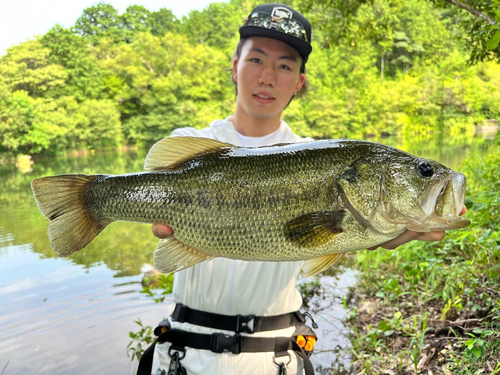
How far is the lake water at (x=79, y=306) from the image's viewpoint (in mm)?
4504

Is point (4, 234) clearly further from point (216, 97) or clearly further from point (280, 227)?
point (216, 97)

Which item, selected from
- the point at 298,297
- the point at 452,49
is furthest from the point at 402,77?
the point at 298,297

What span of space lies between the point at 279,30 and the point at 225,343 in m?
1.95

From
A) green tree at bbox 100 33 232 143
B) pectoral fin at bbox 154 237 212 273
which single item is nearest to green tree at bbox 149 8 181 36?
green tree at bbox 100 33 232 143

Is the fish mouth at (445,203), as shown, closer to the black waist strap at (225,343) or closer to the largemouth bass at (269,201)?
the largemouth bass at (269,201)

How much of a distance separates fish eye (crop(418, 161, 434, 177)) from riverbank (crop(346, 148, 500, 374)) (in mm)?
1450

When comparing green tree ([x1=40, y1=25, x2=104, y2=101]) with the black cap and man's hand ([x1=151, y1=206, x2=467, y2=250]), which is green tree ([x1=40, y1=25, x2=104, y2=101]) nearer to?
the black cap

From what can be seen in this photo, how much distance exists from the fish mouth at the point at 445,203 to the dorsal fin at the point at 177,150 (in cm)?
93

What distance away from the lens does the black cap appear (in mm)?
2387

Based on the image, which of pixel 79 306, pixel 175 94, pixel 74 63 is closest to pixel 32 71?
pixel 74 63

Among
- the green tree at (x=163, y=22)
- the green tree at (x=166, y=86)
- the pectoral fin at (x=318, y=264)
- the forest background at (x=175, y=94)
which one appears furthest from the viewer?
the green tree at (x=163, y=22)

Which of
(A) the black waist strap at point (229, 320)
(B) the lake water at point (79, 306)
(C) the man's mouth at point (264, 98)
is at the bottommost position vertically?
(B) the lake water at point (79, 306)

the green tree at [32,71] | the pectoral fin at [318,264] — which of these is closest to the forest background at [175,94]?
the green tree at [32,71]

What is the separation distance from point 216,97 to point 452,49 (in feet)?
105
